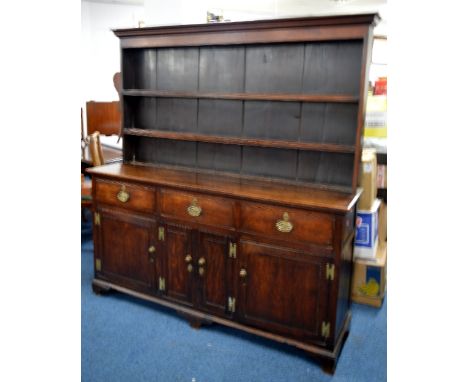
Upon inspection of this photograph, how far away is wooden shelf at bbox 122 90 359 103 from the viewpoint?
205 cm

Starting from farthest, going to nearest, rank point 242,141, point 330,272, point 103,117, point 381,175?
point 103,117 < point 381,175 < point 242,141 < point 330,272

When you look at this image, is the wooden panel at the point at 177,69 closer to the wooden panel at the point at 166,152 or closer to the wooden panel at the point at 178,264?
the wooden panel at the point at 166,152

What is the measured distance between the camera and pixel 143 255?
97.9 inches

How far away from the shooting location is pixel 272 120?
2.36 meters

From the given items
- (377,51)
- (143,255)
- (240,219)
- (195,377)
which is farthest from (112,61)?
(195,377)

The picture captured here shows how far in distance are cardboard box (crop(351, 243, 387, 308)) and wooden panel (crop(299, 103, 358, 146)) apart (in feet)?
2.69

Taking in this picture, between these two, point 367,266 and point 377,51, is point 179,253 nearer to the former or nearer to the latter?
point 367,266

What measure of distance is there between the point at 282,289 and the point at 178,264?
0.63 meters

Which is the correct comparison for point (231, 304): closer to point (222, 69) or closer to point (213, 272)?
point (213, 272)

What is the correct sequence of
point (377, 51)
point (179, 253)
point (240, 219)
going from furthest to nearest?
point (377, 51)
point (179, 253)
point (240, 219)

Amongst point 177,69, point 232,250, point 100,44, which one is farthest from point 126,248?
point 100,44

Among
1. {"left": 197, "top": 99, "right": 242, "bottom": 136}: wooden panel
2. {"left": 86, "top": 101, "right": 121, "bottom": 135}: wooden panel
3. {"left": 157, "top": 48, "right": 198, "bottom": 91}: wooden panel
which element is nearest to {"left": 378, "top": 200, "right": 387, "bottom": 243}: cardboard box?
{"left": 197, "top": 99, "right": 242, "bottom": 136}: wooden panel
